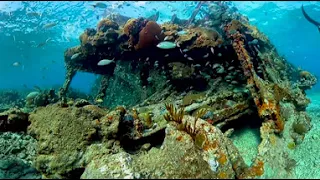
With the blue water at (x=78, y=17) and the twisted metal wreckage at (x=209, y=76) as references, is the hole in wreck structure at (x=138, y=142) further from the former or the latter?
the blue water at (x=78, y=17)

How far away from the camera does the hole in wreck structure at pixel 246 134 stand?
20.3 ft

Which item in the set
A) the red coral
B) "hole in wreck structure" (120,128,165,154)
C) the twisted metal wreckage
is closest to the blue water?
the twisted metal wreckage

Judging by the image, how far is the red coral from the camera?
10.5 meters

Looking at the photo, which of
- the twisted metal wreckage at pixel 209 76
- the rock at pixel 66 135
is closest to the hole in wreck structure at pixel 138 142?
the twisted metal wreckage at pixel 209 76

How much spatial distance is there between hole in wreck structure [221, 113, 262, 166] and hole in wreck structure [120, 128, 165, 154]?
1.97m

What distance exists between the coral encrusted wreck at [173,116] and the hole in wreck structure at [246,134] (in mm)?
68

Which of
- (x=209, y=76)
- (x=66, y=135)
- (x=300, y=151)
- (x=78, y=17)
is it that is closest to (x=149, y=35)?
(x=209, y=76)

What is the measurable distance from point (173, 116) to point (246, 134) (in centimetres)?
243

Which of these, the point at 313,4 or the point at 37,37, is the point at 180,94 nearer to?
the point at 313,4

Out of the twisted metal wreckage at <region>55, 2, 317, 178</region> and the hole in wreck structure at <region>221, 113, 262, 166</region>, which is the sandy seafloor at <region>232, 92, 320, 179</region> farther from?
the twisted metal wreckage at <region>55, 2, 317, 178</region>

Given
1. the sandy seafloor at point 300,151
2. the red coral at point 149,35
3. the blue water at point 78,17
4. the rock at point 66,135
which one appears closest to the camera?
the rock at point 66,135

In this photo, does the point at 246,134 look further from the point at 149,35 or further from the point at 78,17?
the point at 78,17

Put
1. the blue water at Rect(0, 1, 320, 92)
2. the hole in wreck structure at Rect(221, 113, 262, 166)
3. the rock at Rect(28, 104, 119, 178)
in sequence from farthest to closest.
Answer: the blue water at Rect(0, 1, 320, 92) → the hole in wreck structure at Rect(221, 113, 262, 166) → the rock at Rect(28, 104, 119, 178)

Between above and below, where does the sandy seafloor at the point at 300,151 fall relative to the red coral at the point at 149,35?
below
